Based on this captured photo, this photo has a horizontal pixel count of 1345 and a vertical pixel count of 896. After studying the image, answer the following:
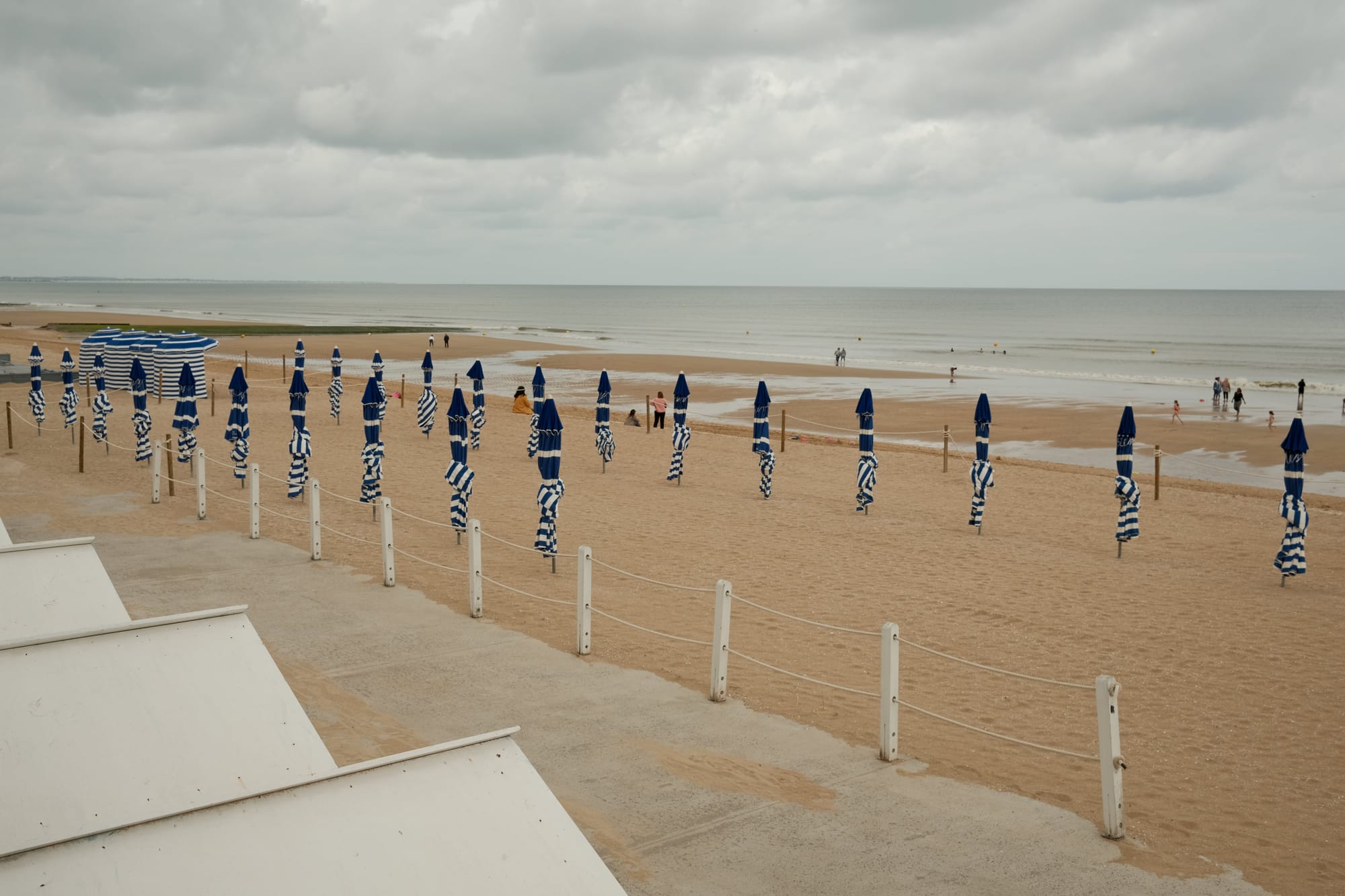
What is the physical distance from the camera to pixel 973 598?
1274 centimetres

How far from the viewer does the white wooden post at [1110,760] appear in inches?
246

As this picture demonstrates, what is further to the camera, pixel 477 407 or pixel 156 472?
pixel 477 407

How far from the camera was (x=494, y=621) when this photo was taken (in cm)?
1067

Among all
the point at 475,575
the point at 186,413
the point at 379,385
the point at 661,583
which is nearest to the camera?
the point at 661,583

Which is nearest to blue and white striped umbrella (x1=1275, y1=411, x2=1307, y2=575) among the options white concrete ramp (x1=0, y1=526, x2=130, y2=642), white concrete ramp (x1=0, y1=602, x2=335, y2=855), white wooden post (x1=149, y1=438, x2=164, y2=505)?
white concrete ramp (x1=0, y1=602, x2=335, y2=855)

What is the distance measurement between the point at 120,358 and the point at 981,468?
27812 millimetres

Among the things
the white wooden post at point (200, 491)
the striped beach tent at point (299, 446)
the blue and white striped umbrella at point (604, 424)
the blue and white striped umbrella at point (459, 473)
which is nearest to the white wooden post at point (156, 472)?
the white wooden post at point (200, 491)

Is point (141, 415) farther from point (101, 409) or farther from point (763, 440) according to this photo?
point (763, 440)

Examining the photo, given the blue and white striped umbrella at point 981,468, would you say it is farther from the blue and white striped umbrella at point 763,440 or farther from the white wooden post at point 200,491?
the white wooden post at point 200,491

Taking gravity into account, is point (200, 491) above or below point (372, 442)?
below

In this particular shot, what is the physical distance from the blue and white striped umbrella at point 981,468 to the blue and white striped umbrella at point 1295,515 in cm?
414

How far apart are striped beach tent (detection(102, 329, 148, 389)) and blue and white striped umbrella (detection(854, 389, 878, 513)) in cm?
2490

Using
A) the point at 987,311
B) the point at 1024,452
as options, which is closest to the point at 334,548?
the point at 1024,452

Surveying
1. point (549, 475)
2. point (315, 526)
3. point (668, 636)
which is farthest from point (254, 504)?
point (668, 636)
